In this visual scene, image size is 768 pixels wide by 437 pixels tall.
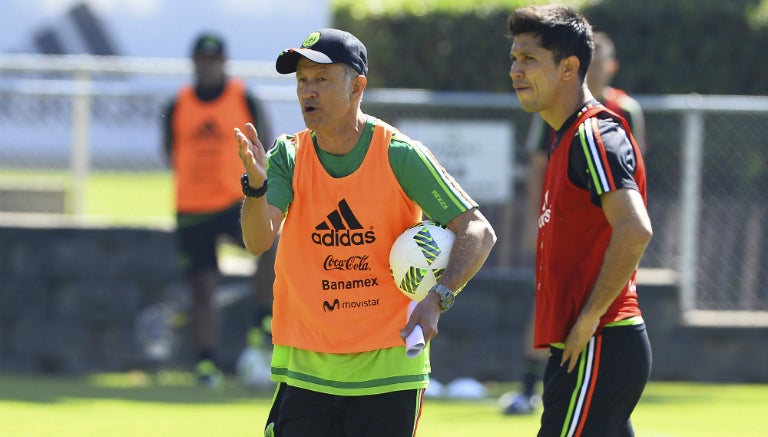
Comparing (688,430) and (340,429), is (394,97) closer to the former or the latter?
(688,430)

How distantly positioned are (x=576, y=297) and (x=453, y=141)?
6.60 metres

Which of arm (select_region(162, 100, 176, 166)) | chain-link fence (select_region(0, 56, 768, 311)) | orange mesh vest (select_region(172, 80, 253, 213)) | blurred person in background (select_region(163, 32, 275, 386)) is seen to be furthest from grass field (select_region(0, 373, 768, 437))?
arm (select_region(162, 100, 176, 166))

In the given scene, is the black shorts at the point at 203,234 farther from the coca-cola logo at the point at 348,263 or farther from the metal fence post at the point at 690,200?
the coca-cola logo at the point at 348,263

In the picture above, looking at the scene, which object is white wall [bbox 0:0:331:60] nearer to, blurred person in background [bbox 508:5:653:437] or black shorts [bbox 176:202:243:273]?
black shorts [bbox 176:202:243:273]

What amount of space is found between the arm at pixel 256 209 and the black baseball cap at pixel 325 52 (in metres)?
0.28

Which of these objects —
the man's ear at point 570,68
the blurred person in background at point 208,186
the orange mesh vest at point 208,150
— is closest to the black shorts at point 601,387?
the man's ear at point 570,68

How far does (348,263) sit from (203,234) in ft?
19.3

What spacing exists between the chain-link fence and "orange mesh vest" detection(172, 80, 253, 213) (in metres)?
0.61

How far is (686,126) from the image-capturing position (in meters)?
11.9

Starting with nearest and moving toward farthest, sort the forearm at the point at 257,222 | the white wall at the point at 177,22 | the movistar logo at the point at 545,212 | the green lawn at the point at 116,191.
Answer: the forearm at the point at 257,222
the movistar logo at the point at 545,212
the green lawn at the point at 116,191
the white wall at the point at 177,22

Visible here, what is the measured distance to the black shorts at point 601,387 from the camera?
4941mm

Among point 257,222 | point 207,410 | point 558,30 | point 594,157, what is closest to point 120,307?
point 207,410

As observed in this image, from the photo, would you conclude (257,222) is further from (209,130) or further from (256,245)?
(209,130)

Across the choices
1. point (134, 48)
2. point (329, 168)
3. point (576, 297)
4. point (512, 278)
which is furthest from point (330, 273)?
point (134, 48)
